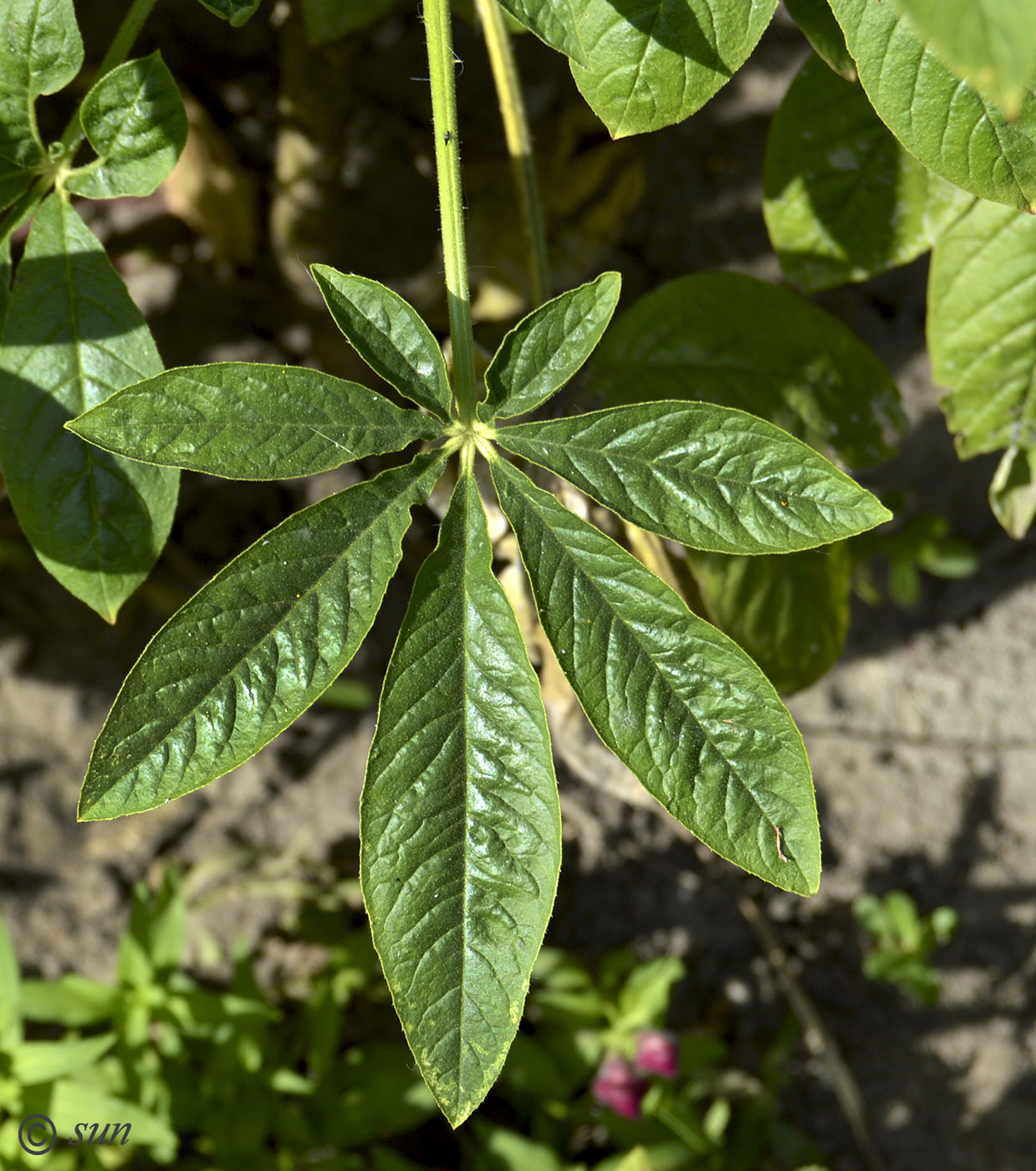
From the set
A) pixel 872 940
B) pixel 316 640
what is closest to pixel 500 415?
pixel 316 640

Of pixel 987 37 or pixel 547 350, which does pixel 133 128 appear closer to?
pixel 547 350

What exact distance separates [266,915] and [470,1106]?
149 centimetres

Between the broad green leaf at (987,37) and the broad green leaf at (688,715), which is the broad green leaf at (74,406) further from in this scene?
the broad green leaf at (987,37)

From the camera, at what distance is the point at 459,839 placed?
31.4 inches

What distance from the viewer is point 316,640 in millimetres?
791

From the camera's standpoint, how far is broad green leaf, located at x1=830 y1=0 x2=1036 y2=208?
86 centimetres

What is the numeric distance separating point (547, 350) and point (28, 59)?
1.83ft

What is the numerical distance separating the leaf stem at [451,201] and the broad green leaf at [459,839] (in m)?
0.20

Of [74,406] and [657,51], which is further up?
[657,51]

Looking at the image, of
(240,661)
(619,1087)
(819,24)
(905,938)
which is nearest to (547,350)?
(240,661)

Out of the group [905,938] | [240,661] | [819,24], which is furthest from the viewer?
[905,938]

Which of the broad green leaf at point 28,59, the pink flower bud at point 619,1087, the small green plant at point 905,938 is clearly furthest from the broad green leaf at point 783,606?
the small green plant at point 905,938

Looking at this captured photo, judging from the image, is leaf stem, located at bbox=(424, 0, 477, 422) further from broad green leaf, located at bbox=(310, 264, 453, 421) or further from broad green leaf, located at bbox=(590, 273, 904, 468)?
broad green leaf, located at bbox=(590, 273, 904, 468)

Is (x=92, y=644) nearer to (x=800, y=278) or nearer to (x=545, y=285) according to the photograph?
(x=545, y=285)
